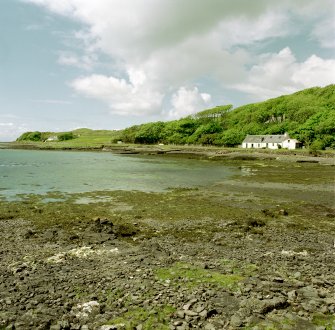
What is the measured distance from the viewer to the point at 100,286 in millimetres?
11531

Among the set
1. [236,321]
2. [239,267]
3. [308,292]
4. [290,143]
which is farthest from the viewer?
[290,143]

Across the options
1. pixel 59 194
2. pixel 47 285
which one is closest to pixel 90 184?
pixel 59 194

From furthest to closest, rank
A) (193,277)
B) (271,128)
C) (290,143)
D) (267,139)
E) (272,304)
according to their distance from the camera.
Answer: (271,128)
(267,139)
(290,143)
(193,277)
(272,304)

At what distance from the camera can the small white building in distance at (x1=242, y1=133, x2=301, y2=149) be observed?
5080 inches

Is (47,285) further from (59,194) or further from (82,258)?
(59,194)

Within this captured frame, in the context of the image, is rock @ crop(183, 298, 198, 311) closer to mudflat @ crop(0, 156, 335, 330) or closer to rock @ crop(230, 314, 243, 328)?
mudflat @ crop(0, 156, 335, 330)

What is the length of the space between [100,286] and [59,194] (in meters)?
24.2

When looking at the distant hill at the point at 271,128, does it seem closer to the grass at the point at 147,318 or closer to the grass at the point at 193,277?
the grass at the point at 193,277

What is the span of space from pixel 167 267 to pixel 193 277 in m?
1.46

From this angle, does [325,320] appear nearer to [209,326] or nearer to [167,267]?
[209,326]

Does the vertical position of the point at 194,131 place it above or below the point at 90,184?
above

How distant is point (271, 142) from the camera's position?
13800 cm

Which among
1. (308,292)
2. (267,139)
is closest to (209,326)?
(308,292)

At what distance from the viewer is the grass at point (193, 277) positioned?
11.7 metres
